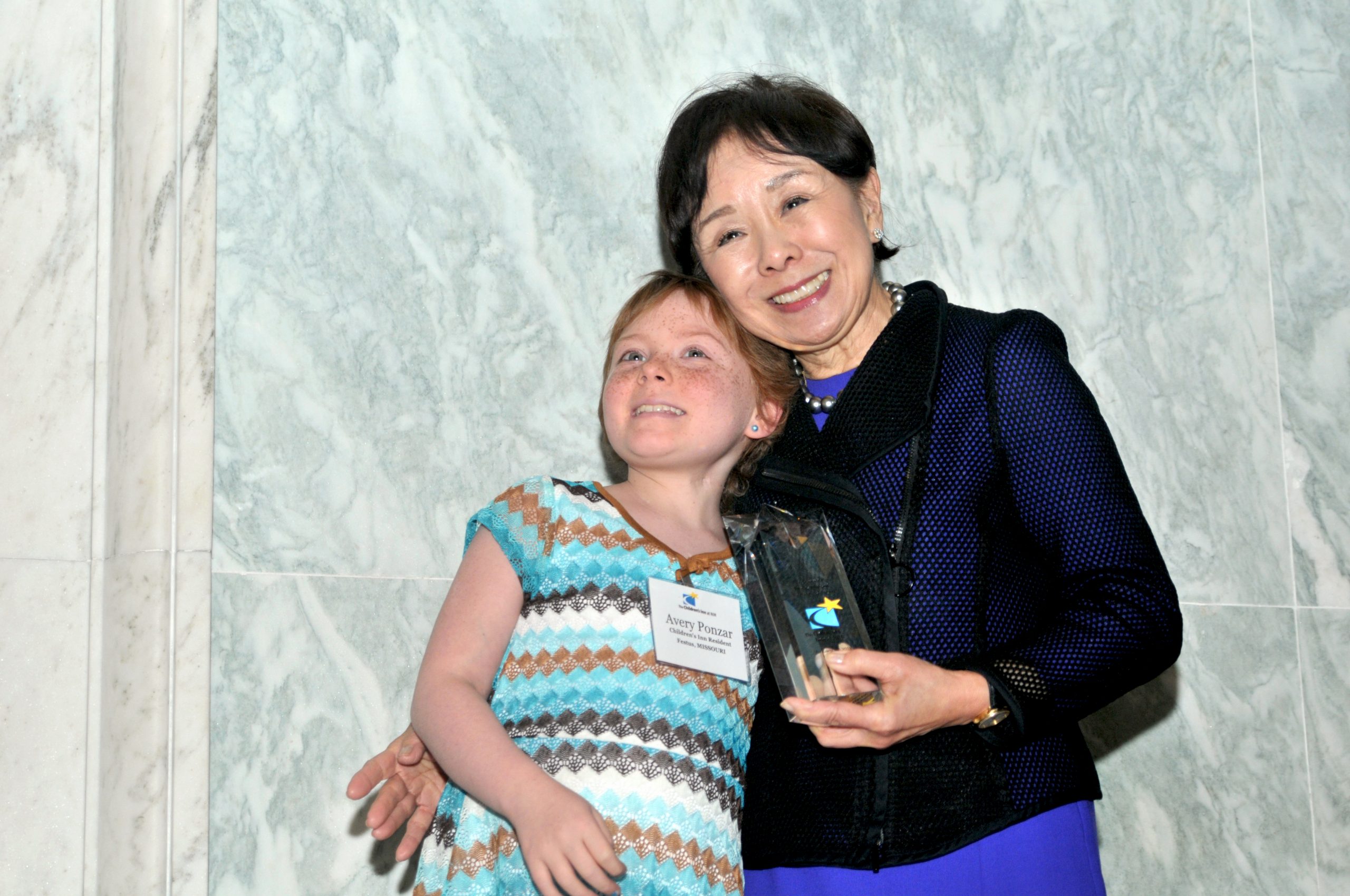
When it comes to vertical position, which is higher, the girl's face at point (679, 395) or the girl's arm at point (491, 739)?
the girl's face at point (679, 395)

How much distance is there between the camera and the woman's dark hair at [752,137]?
192cm

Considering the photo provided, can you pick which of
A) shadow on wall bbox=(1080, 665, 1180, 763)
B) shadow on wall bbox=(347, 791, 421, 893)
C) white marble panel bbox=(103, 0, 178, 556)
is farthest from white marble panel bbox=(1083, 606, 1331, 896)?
white marble panel bbox=(103, 0, 178, 556)

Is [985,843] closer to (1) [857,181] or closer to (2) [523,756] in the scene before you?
(2) [523,756]

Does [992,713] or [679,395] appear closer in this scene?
[992,713]

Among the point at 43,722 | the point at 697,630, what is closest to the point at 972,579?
the point at 697,630

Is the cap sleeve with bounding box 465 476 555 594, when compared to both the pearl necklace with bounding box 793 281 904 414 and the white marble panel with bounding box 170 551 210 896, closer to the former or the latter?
the pearl necklace with bounding box 793 281 904 414

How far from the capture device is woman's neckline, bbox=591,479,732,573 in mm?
1771

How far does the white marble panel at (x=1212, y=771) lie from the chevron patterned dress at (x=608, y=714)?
3.65 feet

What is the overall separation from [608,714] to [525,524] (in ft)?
0.92

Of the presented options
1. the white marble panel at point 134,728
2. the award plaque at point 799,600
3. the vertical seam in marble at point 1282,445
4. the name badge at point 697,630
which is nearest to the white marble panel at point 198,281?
the white marble panel at point 134,728

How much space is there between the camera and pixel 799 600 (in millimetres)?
1572

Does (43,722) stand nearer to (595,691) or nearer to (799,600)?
(595,691)

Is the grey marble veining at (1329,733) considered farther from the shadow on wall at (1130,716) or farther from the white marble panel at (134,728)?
the white marble panel at (134,728)

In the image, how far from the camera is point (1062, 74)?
2.77 metres
